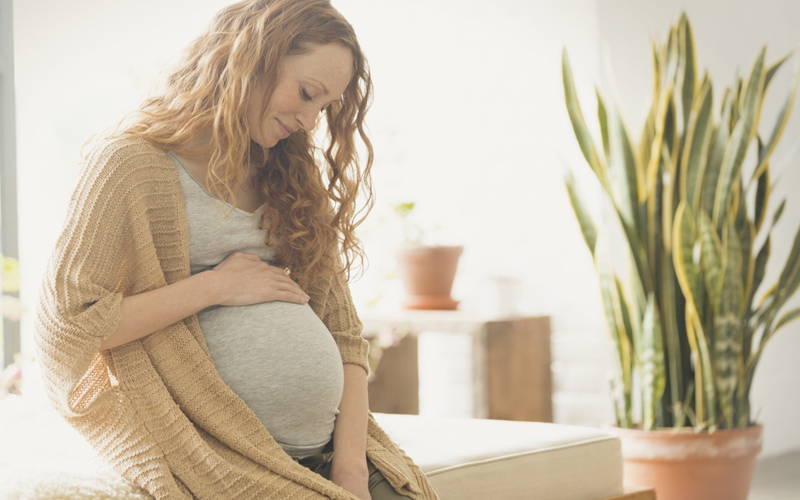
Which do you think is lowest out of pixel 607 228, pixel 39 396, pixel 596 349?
pixel 596 349

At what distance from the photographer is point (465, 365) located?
11.4 feet

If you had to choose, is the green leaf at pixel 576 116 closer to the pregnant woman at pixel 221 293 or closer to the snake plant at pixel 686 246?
the snake plant at pixel 686 246

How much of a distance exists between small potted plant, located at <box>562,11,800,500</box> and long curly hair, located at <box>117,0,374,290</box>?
1.21 metres

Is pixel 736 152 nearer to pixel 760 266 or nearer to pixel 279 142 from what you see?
pixel 760 266

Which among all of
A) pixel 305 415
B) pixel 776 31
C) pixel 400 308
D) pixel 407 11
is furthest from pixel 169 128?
pixel 776 31

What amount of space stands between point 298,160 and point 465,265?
212cm

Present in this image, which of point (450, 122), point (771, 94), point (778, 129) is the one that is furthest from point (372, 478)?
point (771, 94)

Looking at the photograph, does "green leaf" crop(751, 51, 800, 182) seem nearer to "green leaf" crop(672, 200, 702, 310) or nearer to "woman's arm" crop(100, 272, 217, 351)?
"green leaf" crop(672, 200, 702, 310)

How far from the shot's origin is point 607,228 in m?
3.13

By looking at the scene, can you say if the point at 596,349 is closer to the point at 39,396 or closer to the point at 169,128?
the point at 39,396

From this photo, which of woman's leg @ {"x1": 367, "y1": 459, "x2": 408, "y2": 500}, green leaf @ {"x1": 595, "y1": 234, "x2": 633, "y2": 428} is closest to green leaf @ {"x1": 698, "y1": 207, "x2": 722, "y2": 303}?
green leaf @ {"x1": 595, "y1": 234, "x2": 633, "y2": 428}

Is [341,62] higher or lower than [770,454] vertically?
higher

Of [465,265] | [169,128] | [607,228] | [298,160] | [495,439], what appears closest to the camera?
[169,128]

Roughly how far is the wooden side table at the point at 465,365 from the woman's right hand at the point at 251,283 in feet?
5.07
